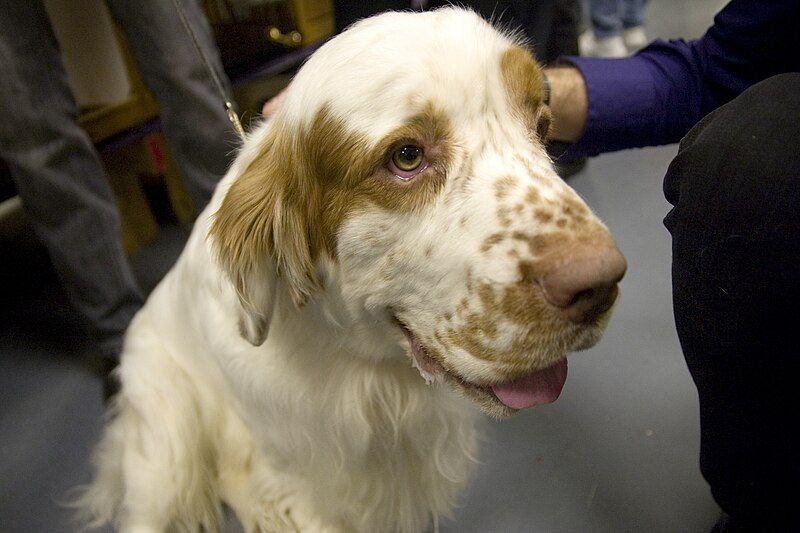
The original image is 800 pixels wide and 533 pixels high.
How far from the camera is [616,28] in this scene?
124 inches

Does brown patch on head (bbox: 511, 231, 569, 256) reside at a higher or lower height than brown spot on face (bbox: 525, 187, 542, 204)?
lower

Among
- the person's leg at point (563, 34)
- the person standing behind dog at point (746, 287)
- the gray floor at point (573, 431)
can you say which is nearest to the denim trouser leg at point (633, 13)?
the person's leg at point (563, 34)

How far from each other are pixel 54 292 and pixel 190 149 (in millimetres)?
838

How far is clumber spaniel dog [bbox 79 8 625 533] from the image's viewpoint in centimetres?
70

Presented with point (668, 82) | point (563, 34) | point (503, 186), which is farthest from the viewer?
point (563, 34)

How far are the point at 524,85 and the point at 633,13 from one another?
2942 millimetres

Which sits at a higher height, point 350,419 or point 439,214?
point 439,214

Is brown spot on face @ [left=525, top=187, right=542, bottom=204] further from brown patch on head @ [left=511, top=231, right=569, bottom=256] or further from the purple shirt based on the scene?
the purple shirt

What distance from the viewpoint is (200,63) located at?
1604 millimetres

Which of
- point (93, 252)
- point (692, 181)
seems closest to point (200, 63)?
point (93, 252)

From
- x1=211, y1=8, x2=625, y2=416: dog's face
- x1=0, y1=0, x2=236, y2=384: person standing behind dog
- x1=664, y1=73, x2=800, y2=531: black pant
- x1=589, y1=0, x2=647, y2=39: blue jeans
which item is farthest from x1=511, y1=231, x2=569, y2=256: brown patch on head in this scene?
x1=589, y1=0, x2=647, y2=39: blue jeans

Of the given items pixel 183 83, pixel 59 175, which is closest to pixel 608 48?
pixel 183 83

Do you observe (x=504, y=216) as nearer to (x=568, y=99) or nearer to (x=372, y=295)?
(x=372, y=295)

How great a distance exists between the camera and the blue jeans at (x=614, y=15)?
10.2 ft
